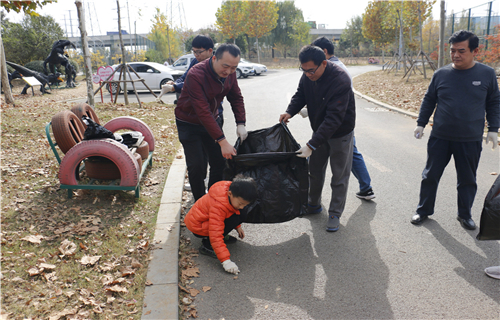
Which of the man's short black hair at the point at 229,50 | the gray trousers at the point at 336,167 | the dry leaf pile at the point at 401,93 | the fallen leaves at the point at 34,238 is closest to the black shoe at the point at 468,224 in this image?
the gray trousers at the point at 336,167

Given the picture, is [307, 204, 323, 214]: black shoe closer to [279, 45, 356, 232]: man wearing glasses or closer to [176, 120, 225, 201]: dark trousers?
[279, 45, 356, 232]: man wearing glasses

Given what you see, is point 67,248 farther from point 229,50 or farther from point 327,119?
point 327,119

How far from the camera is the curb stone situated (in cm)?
282

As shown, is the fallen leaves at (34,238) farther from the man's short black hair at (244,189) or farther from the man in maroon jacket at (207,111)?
the man's short black hair at (244,189)

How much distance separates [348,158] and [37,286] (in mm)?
3203

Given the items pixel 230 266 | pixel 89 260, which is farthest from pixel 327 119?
pixel 89 260

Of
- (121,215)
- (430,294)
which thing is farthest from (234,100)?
(430,294)

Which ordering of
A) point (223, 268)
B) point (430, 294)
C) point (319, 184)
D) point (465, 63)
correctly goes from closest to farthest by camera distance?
point (430, 294) → point (223, 268) → point (465, 63) → point (319, 184)

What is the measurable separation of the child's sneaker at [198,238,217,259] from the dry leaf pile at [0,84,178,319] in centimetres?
53

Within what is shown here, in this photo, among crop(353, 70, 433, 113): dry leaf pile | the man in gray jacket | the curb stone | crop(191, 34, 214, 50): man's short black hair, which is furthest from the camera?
crop(353, 70, 433, 113): dry leaf pile

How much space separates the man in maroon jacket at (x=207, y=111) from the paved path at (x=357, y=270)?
76 cm

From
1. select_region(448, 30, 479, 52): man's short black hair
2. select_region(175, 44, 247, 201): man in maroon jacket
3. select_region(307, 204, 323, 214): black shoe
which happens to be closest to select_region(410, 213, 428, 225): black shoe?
select_region(307, 204, 323, 214): black shoe

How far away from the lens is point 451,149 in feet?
13.4

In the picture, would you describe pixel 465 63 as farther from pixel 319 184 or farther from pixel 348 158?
pixel 319 184
